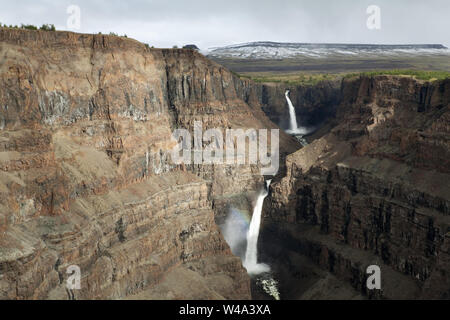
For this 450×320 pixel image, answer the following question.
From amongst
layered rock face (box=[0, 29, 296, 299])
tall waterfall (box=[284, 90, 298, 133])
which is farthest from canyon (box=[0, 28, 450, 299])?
tall waterfall (box=[284, 90, 298, 133])

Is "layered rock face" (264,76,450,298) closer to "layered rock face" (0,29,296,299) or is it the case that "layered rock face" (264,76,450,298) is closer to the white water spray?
"layered rock face" (0,29,296,299)

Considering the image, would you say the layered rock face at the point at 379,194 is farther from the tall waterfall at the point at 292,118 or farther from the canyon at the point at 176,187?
the tall waterfall at the point at 292,118

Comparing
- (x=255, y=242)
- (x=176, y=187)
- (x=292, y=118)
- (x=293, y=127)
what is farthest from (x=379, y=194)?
(x=292, y=118)

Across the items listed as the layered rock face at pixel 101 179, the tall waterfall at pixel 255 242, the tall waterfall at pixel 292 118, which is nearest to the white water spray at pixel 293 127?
the tall waterfall at pixel 292 118

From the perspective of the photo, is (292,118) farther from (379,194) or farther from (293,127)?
(379,194)

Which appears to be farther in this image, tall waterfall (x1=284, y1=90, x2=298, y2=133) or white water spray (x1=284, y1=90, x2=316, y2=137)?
tall waterfall (x1=284, y1=90, x2=298, y2=133)

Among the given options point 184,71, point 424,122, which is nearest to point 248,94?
point 184,71

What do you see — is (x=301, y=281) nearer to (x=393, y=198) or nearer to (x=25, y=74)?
(x=393, y=198)
